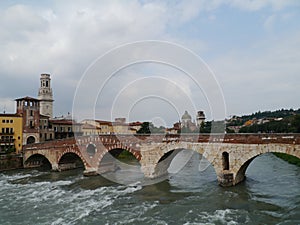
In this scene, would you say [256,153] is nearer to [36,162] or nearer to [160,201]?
[160,201]

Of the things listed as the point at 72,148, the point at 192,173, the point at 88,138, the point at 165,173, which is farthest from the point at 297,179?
the point at 72,148

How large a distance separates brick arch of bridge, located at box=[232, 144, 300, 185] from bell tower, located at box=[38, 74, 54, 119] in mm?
44947

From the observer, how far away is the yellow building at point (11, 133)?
40.3 meters

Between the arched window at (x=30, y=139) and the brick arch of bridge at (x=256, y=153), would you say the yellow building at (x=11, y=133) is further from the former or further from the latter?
the brick arch of bridge at (x=256, y=153)

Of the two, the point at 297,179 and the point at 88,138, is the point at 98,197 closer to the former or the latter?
the point at 88,138

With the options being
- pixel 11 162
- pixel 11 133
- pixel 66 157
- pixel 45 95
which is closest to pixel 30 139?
pixel 11 133

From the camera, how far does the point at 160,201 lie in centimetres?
1961

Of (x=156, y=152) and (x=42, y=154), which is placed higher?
(x=156, y=152)

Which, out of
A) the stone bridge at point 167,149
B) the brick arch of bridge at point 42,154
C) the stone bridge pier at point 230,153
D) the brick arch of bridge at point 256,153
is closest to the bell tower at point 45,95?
the stone bridge at point 167,149

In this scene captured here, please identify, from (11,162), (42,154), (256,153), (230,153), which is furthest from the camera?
(11,162)

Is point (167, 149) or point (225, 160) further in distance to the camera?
point (167, 149)

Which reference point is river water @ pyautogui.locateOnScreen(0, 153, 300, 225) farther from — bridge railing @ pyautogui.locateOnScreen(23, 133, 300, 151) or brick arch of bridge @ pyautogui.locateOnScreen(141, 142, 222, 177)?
bridge railing @ pyautogui.locateOnScreen(23, 133, 300, 151)

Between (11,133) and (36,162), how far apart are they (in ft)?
18.1

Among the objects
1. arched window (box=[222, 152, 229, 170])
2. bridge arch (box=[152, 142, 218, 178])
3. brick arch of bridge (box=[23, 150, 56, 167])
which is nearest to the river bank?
brick arch of bridge (box=[23, 150, 56, 167])
